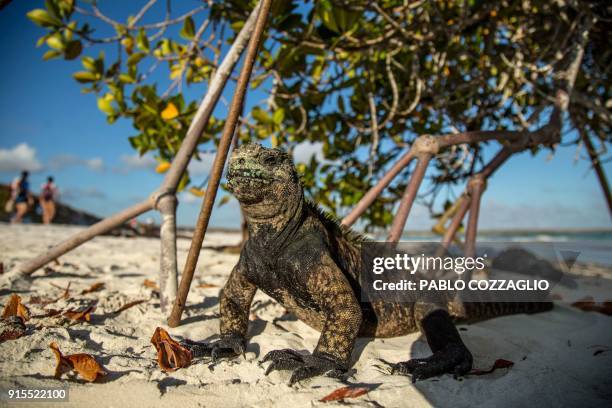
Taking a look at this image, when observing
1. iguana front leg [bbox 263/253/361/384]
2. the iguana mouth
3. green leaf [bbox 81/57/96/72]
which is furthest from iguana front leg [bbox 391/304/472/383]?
green leaf [bbox 81/57/96/72]

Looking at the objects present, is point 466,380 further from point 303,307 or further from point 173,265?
point 173,265

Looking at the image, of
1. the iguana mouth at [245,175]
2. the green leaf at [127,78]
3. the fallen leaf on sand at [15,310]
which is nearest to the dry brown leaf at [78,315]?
the fallen leaf on sand at [15,310]

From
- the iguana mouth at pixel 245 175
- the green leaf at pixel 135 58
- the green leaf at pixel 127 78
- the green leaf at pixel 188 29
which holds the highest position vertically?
the green leaf at pixel 188 29

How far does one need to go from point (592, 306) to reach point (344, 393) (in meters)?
3.69

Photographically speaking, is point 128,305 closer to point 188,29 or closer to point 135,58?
point 135,58

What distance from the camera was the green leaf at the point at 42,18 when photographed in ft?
11.0

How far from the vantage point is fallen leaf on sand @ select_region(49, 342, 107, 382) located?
5.62 feet

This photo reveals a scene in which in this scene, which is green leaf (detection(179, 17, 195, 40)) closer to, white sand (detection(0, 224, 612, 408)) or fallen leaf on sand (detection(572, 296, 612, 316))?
white sand (detection(0, 224, 612, 408))

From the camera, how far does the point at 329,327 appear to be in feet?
7.18

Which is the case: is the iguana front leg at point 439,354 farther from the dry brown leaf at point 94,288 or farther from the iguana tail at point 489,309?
the dry brown leaf at point 94,288

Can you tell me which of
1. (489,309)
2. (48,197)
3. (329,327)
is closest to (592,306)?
(489,309)

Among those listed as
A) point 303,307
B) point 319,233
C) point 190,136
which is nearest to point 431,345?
point 303,307

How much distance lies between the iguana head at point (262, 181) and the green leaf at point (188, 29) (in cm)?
224

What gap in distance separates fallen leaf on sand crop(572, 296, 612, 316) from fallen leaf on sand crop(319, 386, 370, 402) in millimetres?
3416
